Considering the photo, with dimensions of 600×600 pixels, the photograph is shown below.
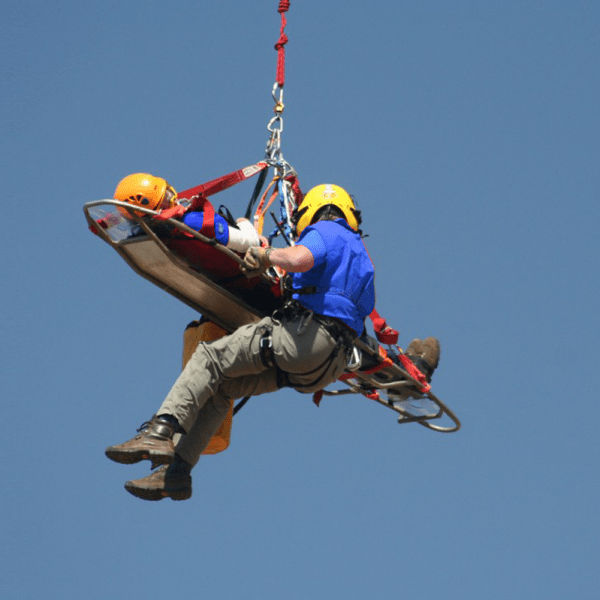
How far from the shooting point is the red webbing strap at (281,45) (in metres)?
13.8

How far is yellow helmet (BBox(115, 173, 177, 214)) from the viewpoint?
12.3 m

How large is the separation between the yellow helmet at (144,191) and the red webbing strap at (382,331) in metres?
2.29

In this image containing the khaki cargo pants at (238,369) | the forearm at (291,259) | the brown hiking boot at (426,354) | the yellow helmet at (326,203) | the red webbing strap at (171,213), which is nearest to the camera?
the red webbing strap at (171,213)

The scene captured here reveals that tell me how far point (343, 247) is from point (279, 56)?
2.30 metres

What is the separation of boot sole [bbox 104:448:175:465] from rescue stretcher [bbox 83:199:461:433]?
153 centimetres

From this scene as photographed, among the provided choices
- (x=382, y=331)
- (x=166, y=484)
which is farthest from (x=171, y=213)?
(x=382, y=331)

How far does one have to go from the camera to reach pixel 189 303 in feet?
42.7

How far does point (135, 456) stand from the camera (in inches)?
463

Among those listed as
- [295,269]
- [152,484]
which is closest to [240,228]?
[295,269]

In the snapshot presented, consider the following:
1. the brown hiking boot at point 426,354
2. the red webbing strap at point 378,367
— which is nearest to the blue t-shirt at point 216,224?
the red webbing strap at point 378,367

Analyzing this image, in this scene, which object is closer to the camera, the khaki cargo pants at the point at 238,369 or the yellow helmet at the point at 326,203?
the khaki cargo pants at the point at 238,369

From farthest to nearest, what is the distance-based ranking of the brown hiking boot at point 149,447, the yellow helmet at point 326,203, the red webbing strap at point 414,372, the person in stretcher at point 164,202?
the red webbing strap at point 414,372 → the yellow helmet at point 326,203 → the person in stretcher at point 164,202 → the brown hiking boot at point 149,447

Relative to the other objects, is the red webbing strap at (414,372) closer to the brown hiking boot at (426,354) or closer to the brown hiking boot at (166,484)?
the brown hiking boot at (426,354)

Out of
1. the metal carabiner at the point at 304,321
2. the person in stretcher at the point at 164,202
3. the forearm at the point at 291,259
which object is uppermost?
the person in stretcher at the point at 164,202
